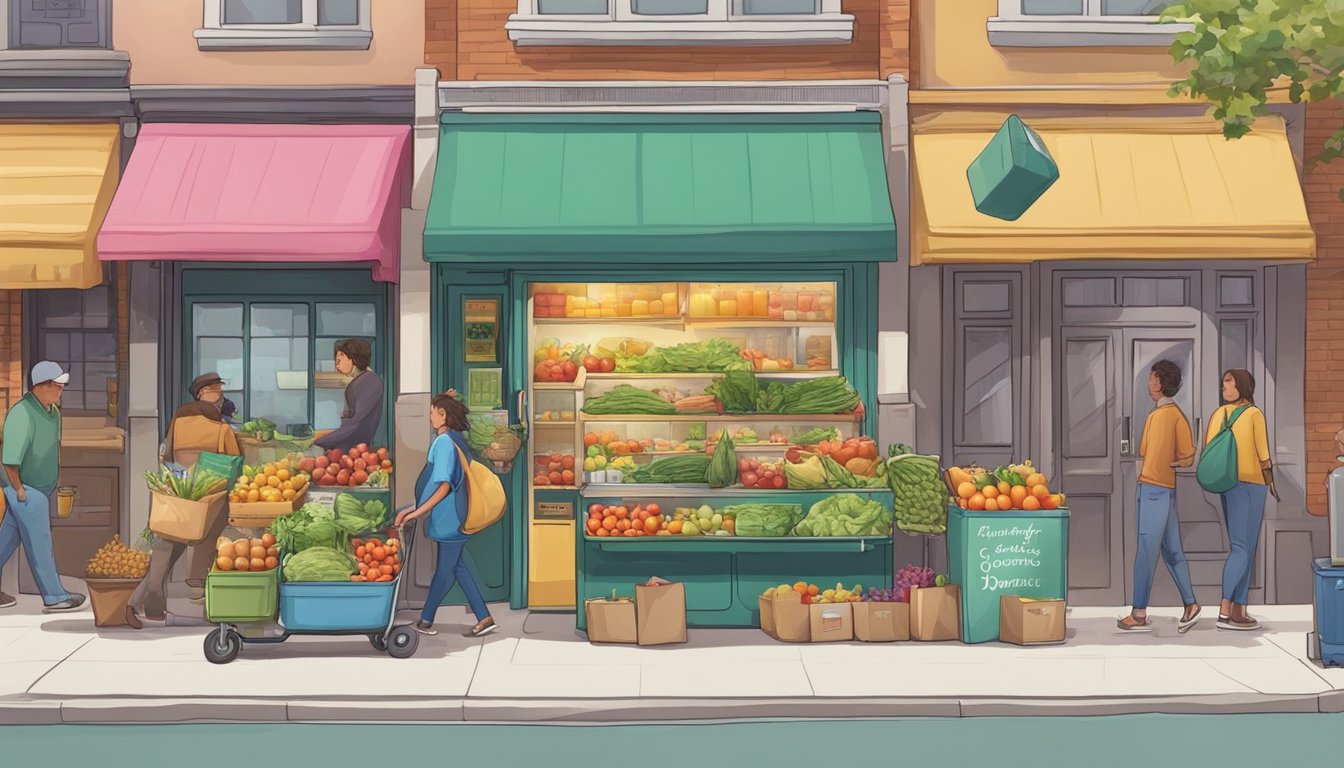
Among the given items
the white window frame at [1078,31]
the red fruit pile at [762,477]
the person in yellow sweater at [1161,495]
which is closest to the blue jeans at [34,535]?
the red fruit pile at [762,477]

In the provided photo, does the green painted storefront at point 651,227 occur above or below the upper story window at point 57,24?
below

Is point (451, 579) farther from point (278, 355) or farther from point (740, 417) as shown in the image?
point (278, 355)

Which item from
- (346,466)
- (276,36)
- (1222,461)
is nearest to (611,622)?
(346,466)

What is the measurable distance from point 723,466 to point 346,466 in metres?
3.42

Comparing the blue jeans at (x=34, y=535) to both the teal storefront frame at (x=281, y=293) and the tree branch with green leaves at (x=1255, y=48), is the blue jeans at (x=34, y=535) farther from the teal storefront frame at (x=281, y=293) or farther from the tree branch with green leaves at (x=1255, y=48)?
the tree branch with green leaves at (x=1255, y=48)

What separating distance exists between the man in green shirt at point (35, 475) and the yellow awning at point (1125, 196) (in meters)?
8.00

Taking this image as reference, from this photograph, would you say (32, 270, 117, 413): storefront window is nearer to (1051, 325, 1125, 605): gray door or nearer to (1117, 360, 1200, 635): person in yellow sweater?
(1051, 325, 1125, 605): gray door

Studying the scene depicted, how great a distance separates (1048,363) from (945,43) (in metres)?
3.23

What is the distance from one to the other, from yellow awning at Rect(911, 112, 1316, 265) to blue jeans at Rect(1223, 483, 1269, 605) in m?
2.17

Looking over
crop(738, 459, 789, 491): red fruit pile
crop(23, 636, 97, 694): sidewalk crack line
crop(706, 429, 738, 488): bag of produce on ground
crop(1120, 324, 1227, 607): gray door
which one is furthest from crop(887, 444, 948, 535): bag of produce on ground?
crop(23, 636, 97, 694): sidewalk crack line

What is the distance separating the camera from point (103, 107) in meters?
13.3

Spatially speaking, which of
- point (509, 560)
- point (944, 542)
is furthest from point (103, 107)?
point (944, 542)

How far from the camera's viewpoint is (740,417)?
13.0m

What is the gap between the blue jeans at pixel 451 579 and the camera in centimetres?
1152
